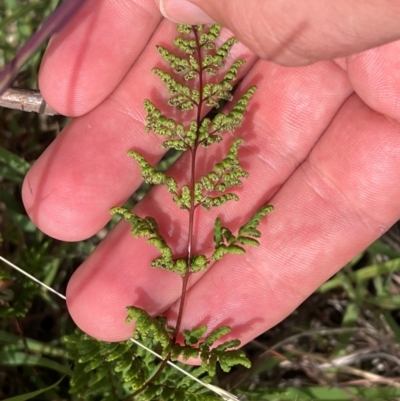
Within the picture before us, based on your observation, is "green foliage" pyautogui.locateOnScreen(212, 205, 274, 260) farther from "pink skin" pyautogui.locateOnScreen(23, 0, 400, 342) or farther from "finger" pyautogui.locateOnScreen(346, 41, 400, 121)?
"finger" pyautogui.locateOnScreen(346, 41, 400, 121)

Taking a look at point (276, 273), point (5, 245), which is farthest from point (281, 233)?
point (5, 245)

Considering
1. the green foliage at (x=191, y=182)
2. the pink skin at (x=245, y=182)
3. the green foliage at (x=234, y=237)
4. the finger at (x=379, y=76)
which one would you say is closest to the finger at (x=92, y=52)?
the pink skin at (x=245, y=182)

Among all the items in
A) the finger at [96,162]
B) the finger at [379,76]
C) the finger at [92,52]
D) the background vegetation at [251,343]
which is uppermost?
the finger at [379,76]

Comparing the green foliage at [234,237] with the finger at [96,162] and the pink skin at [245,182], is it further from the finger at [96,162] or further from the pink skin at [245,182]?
the finger at [96,162]

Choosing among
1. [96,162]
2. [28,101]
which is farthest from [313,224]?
[28,101]

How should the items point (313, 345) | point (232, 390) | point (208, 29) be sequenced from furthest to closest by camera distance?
point (313, 345) → point (232, 390) → point (208, 29)

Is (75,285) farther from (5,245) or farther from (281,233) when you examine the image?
(281,233)

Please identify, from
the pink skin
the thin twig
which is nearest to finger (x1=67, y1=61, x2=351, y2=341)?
the pink skin

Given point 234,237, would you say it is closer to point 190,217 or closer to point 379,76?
point 190,217
